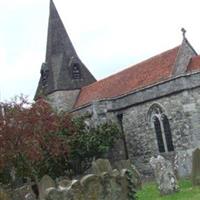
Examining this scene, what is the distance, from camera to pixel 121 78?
33312 mm

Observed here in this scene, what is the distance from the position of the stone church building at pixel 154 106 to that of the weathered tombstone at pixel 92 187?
9590mm

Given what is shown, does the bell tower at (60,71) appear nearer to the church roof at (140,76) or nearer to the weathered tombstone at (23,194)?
the church roof at (140,76)

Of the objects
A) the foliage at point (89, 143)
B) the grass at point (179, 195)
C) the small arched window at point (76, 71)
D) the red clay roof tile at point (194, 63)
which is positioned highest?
the small arched window at point (76, 71)

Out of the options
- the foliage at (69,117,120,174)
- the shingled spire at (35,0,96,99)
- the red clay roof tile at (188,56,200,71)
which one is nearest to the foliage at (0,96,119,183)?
the foliage at (69,117,120,174)

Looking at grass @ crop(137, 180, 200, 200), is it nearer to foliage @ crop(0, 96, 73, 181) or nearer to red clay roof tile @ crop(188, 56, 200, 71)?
foliage @ crop(0, 96, 73, 181)

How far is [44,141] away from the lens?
2548 cm

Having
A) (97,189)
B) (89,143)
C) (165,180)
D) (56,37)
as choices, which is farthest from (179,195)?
(56,37)

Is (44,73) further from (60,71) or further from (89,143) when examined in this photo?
(89,143)

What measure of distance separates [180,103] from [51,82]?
654 inches

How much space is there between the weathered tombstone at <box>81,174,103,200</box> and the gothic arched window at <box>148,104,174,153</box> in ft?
50.0

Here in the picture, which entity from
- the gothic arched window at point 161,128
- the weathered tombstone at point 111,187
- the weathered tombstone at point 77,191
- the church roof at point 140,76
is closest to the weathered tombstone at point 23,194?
the weathered tombstone at point 111,187

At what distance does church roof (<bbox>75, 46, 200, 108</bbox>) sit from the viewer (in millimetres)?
28969

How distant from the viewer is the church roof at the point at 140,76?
29.0 m

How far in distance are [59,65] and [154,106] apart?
1459 centimetres
